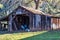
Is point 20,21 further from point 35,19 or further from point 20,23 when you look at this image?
point 35,19

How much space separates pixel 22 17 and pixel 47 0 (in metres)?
14.5

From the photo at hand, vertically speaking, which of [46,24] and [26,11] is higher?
[26,11]

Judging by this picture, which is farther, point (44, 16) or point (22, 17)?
point (22, 17)

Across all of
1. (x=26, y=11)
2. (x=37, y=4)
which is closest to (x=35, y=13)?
(x=26, y=11)

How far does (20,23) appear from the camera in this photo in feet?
112

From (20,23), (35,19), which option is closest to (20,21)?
(20,23)

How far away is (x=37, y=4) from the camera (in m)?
46.2

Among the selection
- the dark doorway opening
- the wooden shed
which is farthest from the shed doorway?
the wooden shed

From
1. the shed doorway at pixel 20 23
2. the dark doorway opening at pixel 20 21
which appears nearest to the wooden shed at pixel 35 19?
the shed doorway at pixel 20 23

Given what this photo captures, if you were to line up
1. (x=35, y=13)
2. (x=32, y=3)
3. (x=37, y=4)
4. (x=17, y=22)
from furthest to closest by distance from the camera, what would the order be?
(x=32, y=3), (x=37, y=4), (x=17, y=22), (x=35, y=13)

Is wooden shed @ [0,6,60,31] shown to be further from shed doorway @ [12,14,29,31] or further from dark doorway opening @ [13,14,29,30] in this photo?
dark doorway opening @ [13,14,29,30]

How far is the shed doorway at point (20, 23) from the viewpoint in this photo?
1282 inches

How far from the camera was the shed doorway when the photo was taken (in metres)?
32.6

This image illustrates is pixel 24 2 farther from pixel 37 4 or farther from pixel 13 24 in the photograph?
pixel 13 24
